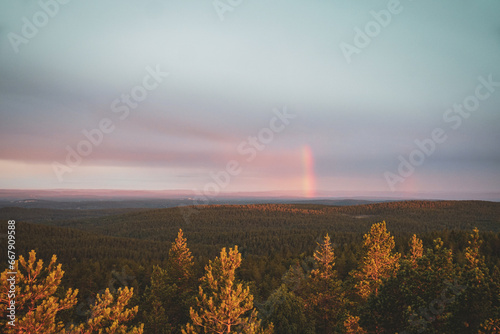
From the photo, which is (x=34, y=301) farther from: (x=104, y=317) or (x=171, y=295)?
(x=171, y=295)

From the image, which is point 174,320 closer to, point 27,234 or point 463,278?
point 463,278

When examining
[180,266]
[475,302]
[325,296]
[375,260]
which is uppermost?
[475,302]

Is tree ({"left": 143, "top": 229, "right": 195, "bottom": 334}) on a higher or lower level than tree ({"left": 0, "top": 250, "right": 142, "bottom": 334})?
lower

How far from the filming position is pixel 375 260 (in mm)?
27719

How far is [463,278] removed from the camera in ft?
42.6

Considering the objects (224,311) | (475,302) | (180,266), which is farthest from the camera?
(180,266)

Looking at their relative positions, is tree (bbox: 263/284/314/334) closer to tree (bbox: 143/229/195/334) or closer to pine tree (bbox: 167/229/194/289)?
tree (bbox: 143/229/195/334)

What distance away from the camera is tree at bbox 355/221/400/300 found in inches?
1024

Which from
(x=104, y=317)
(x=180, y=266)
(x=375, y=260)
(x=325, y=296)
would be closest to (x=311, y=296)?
(x=325, y=296)

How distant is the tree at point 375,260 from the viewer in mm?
26000

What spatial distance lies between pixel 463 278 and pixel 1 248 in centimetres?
18789

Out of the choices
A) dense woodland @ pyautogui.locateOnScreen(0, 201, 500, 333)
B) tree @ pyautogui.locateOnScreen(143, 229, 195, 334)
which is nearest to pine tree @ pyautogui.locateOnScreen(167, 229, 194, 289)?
tree @ pyautogui.locateOnScreen(143, 229, 195, 334)

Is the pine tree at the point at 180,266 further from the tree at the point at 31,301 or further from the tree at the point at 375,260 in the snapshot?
the tree at the point at 375,260

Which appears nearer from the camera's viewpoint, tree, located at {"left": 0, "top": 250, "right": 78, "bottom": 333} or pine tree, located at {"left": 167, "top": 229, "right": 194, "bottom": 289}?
tree, located at {"left": 0, "top": 250, "right": 78, "bottom": 333}
